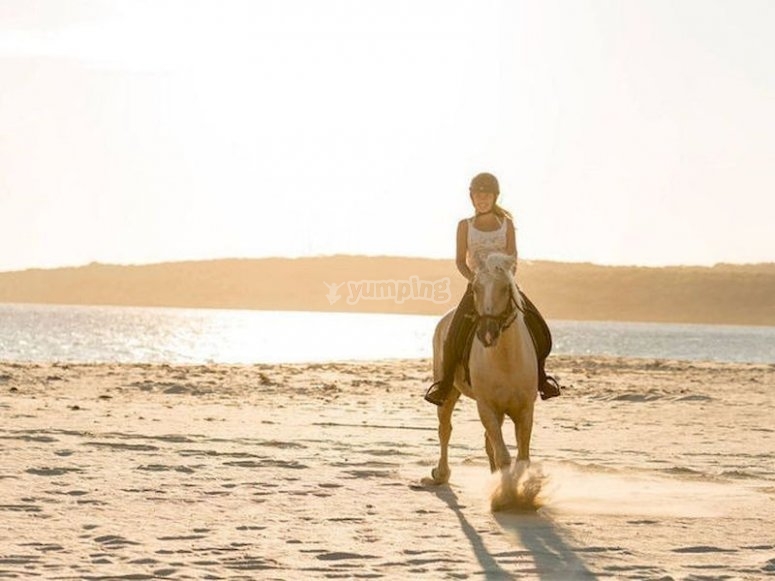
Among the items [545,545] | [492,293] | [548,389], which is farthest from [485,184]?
[545,545]

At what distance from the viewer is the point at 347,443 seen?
1656cm

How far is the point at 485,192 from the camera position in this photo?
11711 mm

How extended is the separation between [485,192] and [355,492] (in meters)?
3.11

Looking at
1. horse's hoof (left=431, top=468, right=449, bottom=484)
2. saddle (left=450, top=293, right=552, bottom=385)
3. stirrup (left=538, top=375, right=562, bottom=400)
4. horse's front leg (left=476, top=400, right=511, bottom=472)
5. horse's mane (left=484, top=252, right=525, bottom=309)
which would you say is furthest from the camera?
horse's hoof (left=431, top=468, right=449, bottom=484)

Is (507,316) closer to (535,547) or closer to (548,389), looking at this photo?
(548,389)

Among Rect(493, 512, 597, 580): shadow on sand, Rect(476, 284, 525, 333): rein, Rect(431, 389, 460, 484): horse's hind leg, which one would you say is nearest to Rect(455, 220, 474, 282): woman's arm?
Rect(476, 284, 525, 333): rein

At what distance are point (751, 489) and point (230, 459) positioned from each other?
574cm

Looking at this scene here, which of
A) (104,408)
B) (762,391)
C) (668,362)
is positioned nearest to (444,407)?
(104,408)

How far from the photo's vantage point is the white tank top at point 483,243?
11680 mm

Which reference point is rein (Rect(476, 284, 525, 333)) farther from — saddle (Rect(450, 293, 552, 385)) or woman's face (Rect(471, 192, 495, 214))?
woman's face (Rect(471, 192, 495, 214))

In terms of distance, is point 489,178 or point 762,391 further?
point 762,391

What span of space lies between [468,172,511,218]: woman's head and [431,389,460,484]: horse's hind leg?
2069 mm

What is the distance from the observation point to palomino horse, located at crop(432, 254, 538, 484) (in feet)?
35.1

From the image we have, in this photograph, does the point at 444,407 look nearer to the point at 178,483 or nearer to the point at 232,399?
the point at 178,483
